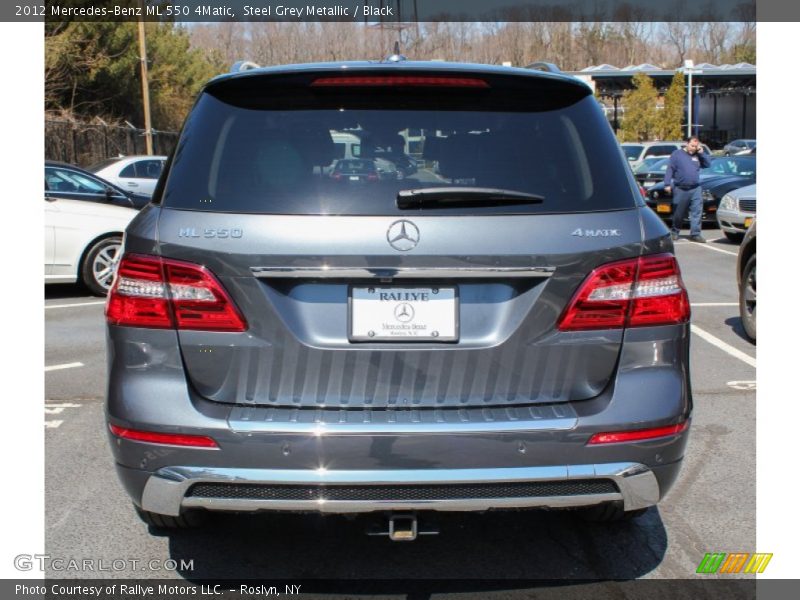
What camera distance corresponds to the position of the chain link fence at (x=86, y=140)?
29.0 m

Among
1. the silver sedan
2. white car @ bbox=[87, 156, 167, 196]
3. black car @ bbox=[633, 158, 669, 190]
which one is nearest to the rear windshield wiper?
the silver sedan

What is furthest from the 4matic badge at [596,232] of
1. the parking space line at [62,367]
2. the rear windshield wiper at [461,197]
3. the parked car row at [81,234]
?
the parked car row at [81,234]

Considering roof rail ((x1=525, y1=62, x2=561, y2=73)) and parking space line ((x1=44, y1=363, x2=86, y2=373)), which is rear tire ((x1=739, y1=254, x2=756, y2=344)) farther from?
parking space line ((x1=44, y1=363, x2=86, y2=373))

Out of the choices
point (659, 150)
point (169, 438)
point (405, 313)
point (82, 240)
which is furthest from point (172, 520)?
point (659, 150)

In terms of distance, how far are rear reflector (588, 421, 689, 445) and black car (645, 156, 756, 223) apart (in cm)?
1517

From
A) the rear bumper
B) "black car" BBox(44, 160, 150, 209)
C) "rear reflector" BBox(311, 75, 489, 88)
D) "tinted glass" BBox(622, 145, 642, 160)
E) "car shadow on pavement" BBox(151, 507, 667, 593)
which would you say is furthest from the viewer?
"tinted glass" BBox(622, 145, 642, 160)

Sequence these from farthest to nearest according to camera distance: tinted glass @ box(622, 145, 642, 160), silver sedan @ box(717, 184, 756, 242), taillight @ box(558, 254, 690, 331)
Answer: tinted glass @ box(622, 145, 642, 160) → silver sedan @ box(717, 184, 756, 242) → taillight @ box(558, 254, 690, 331)

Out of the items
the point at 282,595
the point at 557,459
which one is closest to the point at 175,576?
the point at 282,595

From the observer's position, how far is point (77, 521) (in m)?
3.80

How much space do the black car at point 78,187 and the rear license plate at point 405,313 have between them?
832 centimetres

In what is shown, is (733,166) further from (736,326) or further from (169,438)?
(169,438)

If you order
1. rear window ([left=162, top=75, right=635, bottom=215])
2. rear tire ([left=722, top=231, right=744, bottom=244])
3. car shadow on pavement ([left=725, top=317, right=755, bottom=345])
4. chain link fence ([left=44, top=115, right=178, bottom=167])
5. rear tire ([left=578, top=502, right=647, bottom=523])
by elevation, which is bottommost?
rear tire ([left=578, top=502, right=647, bottom=523])

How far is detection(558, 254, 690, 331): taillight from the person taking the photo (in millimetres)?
2783
